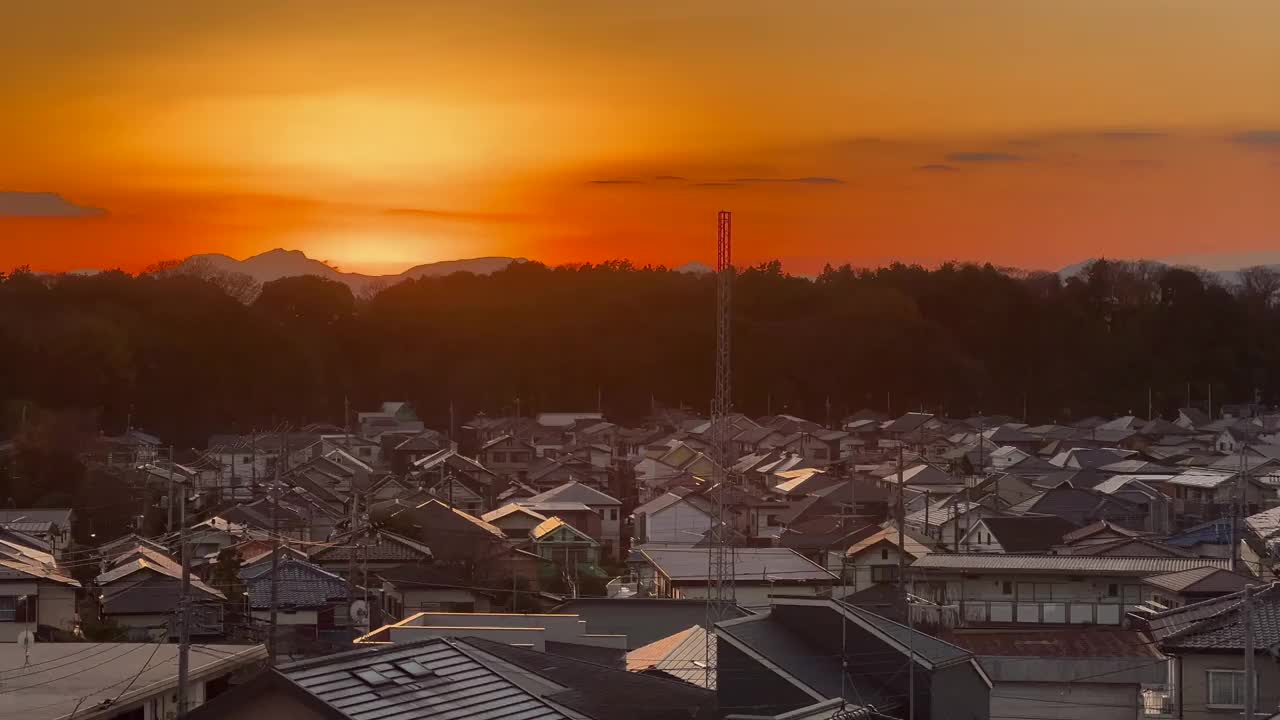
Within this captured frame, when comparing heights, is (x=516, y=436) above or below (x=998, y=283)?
below

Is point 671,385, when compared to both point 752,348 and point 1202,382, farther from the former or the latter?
point 1202,382

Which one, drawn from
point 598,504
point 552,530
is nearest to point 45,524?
point 552,530

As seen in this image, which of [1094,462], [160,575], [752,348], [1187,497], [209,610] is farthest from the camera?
[752,348]

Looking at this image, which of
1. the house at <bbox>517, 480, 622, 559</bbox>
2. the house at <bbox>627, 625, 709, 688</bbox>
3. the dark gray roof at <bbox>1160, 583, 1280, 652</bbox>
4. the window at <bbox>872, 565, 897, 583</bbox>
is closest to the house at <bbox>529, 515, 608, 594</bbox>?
the house at <bbox>517, 480, 622, 559</bbox>

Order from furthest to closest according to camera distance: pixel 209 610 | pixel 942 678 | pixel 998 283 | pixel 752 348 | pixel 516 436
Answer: pixel 998 283 < pixel 752 348 < pixel 516 436 < pixel 209 610 < pixel 942 678

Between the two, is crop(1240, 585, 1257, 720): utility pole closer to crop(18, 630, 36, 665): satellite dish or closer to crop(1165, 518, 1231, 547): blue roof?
crop(18, 630, 36, 665): satellite dish

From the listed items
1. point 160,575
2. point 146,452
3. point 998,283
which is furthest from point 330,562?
point 998,283
